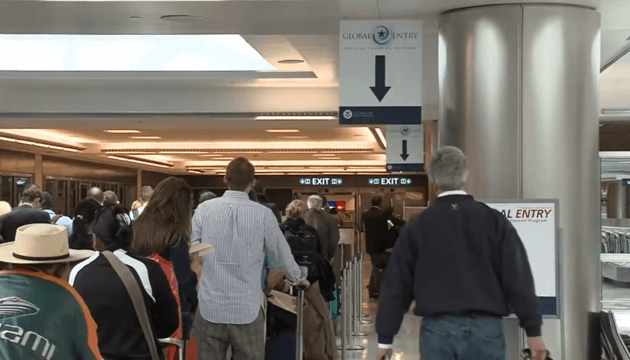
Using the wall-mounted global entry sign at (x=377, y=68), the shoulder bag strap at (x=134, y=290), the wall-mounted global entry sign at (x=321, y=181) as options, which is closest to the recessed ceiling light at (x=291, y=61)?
the wall-mounted global entry sign at (x=377, y=68)

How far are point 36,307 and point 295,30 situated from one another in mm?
4992

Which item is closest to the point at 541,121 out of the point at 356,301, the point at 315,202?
the point at 356,301

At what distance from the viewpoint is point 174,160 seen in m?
30.0

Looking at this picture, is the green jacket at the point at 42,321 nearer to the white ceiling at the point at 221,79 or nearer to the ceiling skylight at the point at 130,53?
the white ceiling at the point at 221,79

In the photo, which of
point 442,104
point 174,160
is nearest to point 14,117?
point 442,104

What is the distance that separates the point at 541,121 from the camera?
633 cm

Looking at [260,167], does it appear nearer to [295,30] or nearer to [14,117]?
[14,117]

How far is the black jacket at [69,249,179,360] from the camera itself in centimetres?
378

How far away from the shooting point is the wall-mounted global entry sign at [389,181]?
109 feet

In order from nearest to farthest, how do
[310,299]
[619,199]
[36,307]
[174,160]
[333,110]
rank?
1. [36,307]
2. [619,199]
3. [310,299]
4. [333,110]
5. [174,160]

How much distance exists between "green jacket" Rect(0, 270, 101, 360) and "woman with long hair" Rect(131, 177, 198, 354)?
1651mm

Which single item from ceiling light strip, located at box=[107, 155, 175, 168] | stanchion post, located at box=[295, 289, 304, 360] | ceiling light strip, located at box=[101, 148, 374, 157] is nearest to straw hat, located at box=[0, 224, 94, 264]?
stanchion post, located at box=[295, 289, 304, 360]

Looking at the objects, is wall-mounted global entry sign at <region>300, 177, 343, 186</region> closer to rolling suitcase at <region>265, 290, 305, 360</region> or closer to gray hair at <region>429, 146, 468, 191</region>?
rolling suitcase at <region>265, 290, 305, 360</region>

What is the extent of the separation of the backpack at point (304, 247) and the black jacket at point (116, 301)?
184 inches
